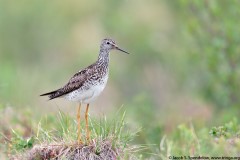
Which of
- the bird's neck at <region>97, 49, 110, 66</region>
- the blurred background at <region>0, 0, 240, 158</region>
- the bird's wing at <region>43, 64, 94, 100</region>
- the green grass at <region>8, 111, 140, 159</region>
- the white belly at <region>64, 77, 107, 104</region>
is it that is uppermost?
the blurred background at <region>0, 0, 240, 158</region>

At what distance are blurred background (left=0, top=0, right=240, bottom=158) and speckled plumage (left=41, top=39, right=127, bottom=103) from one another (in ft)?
7.08

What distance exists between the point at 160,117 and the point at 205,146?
7879mm

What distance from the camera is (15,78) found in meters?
20.6

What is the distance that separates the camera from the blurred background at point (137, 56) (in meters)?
19.6

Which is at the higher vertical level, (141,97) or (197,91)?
(197,91)

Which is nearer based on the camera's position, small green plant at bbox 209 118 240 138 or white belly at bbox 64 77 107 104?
small green plant at bbox 209 118 240 138

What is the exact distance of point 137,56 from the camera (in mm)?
27891

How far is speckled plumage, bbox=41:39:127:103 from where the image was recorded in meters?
12.0

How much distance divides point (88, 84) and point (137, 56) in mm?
15853

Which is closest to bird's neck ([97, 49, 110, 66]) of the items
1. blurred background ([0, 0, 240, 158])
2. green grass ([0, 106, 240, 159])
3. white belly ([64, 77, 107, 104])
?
white belly ([64, 77, 107, 104])

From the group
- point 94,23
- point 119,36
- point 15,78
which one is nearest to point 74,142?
point 15,78

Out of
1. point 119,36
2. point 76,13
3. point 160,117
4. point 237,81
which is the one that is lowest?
point 160,117

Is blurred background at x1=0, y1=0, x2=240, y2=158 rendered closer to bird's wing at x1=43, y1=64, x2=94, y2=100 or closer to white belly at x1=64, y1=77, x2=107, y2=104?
bird's wing at x1=43, y1=64, x2=94, y2=100

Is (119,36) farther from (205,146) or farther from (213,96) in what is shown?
(205,146)
